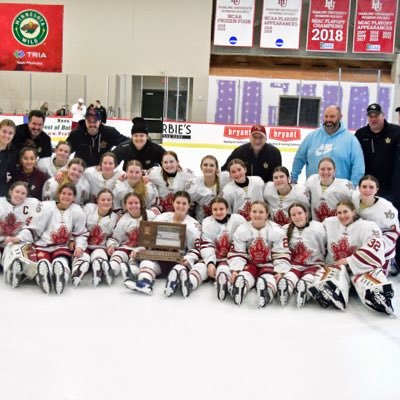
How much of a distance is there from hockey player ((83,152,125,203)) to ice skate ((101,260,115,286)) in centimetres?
94

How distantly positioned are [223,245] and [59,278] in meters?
1.25

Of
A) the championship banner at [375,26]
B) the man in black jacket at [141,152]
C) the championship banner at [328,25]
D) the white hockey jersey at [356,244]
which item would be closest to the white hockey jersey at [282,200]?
the white hockey jersey at [356,244]

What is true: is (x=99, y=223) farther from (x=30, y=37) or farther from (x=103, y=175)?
(x=30, y=37)

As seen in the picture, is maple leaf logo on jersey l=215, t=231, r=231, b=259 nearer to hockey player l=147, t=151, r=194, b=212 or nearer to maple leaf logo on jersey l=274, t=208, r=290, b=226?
maple leaf logo on jersey l=274, t=208, r=290, b=226

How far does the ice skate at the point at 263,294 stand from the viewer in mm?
3439

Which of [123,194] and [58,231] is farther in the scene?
[123,194]

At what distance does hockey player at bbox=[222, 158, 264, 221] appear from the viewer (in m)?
4.36

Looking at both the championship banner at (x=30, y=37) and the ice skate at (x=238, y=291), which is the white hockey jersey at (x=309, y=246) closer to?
the ice skate at (x=238, y=291)

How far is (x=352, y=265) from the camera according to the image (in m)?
3.59

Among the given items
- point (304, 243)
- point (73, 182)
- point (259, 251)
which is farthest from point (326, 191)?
point (73, 182)

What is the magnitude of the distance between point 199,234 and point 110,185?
102cm

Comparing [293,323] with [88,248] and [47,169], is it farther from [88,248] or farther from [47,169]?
[47,169]

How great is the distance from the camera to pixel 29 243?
3867 millimetres

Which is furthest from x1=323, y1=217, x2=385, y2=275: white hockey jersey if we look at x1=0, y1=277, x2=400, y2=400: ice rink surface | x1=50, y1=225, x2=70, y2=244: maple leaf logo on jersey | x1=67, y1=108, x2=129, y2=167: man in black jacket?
x1=67, y1=108, x2=129, y2=167: man in black jacket
